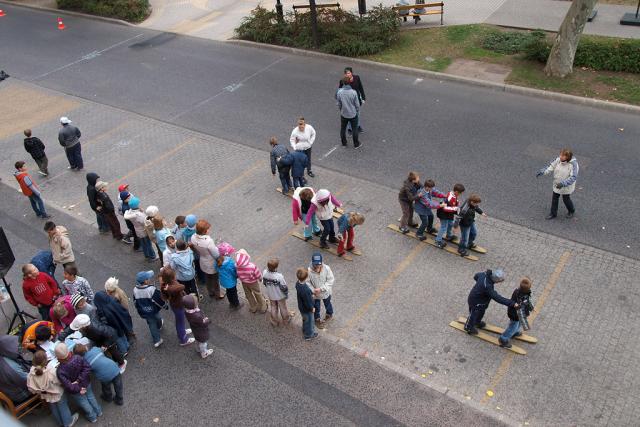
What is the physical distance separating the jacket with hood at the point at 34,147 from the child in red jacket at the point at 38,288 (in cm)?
548

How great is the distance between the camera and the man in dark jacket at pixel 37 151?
13.2 meters

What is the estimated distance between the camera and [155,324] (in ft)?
28.5

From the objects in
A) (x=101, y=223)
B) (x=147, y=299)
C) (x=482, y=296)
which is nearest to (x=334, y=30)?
(x=101, y=223)

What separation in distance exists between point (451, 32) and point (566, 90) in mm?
5142

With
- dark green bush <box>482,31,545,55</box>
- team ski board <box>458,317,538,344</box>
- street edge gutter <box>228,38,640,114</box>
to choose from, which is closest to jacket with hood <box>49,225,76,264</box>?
team ski board <box>458,317,538,344</box>

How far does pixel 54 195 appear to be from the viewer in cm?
1313

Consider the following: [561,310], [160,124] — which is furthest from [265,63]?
[561,310]

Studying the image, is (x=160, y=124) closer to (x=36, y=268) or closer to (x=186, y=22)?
(x=36, y=268)

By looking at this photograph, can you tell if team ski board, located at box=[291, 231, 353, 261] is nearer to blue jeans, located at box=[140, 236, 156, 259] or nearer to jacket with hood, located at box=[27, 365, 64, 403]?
blue jeans, located at box=[140, 236, 156, 259]

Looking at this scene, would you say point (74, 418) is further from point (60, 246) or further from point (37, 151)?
point (37, 151)

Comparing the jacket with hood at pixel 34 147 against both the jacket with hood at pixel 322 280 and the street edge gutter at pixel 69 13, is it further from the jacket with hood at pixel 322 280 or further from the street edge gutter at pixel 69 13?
the street edge gutter at pixel 69 13

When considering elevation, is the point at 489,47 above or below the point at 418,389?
above

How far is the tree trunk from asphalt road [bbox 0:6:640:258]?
1.42 metres

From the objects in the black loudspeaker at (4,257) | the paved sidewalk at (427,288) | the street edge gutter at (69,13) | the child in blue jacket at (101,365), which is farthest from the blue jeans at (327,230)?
the street edge gutter at (69,13)
